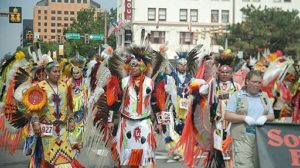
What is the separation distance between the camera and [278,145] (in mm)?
6098

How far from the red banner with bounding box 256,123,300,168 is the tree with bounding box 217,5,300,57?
164 feet

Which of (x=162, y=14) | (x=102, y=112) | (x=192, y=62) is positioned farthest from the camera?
(x=162, y=14)

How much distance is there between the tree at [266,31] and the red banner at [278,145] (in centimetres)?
4984

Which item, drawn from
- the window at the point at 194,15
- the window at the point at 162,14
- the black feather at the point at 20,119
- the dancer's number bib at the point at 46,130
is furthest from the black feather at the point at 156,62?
the window at the point at 194,15

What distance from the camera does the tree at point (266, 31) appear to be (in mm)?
56438

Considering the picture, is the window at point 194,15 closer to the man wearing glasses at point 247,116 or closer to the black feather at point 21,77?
the black feather at point 21,77

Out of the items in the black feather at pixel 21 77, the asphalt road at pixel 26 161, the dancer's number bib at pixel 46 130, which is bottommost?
the asphalt road at pixel 26 161

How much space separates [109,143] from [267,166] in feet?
9.23

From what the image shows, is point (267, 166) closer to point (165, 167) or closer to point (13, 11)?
point (165, 167)

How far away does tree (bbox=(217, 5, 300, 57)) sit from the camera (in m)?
56.4

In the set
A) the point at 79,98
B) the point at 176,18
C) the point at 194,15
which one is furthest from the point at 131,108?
the point at 194,15

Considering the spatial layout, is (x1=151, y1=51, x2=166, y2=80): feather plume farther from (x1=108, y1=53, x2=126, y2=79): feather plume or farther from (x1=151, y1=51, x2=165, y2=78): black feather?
(x1=108, y1=53, x2=126, y2=79): feather plume

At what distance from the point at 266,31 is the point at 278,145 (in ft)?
172

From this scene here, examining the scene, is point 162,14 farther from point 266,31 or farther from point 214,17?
point 266,31
